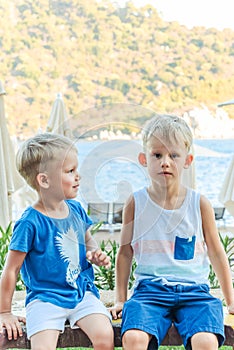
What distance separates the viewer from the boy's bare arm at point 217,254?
1990mm

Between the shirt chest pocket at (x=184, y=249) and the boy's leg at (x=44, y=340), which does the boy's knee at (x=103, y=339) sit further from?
the shirt chest pocket at (x=184, y=249)

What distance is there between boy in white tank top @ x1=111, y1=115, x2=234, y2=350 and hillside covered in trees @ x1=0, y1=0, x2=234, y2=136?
2212cm

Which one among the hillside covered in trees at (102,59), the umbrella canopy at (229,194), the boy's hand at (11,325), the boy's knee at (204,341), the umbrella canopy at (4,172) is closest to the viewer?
A: the boy's knee at (204,341)

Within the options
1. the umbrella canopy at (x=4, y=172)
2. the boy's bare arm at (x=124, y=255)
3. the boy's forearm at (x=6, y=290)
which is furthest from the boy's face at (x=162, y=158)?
the umbrella canopy at (x=4, y=172)

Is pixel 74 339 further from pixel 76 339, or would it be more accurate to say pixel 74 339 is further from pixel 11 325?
pixel 11 325

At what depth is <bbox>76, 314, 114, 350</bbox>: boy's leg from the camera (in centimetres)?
180

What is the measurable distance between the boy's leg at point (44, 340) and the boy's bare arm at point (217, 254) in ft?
1.84

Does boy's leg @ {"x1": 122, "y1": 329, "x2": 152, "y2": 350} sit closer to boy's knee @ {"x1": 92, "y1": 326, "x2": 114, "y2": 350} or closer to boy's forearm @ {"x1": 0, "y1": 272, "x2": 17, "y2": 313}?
boy's knee @ {"x1": 92, "y1": 326, "x2": 114, "y2": 350}

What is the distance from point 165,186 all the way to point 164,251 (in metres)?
0.21

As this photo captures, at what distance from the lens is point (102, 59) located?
1067 inches

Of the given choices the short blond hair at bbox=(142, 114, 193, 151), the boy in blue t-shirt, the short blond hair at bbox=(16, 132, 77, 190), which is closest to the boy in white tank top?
the short blond hair at bbox=(142, 114, 193, 151)

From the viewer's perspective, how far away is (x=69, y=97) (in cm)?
2545

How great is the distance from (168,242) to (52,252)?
1.22 feet

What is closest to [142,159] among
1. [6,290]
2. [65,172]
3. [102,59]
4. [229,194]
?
[65,172]
